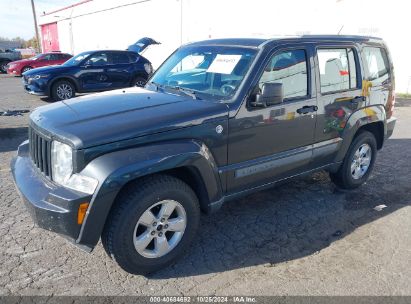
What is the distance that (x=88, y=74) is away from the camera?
37.2 ft

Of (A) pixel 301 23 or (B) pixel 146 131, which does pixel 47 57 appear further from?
(B) pixel 146 131

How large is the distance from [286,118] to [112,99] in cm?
172

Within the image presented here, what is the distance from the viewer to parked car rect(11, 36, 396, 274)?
2.62 metres

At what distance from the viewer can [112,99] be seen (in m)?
3.46

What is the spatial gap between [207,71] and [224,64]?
202mm

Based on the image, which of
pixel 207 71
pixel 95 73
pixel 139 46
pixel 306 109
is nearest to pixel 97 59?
pixel 95 73

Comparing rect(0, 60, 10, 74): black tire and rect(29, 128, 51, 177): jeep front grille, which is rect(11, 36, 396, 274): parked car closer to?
rect(29, 128, 51, 177): jeep front grille

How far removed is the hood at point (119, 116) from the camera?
2.68 meters

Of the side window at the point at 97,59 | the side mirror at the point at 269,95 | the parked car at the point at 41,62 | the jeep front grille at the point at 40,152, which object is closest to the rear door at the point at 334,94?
the side mirror at the point at 269,95

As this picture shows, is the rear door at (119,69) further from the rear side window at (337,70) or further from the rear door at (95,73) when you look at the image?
the rear side window at (337,70)

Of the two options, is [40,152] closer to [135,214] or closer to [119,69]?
[135,214]

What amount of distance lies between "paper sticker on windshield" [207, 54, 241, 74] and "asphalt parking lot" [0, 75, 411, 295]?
1.58 m

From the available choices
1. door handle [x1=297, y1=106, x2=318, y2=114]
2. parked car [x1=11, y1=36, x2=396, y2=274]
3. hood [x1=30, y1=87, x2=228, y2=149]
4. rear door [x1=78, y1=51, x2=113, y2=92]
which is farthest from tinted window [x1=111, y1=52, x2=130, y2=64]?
door handle [x1=297, y1=106, x2=318, y2=114]

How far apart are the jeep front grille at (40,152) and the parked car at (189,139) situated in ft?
0.05
